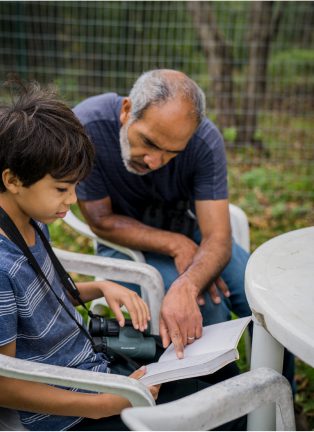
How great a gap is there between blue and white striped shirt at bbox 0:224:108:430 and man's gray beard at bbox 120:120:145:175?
2.23ft

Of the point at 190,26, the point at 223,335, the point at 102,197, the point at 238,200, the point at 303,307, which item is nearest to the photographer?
the point at 303,307

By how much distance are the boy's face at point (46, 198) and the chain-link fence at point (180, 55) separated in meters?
3.60

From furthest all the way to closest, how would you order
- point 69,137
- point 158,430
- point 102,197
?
point 102,197 → point 69,137 → point 158,430

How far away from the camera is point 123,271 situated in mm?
2057

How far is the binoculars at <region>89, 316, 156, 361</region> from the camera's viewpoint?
1765 mm

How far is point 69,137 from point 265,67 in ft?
14.9

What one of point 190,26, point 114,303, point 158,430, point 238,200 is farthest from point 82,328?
point 190,26

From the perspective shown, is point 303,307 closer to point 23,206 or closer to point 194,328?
point 194,328

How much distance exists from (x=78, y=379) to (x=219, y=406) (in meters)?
0.34

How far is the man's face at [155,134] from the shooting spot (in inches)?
80.7

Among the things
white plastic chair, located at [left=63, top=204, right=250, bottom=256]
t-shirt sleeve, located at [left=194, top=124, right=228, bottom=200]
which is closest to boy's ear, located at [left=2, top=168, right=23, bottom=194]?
white plastic chair, located at [left=63, top=204, right=250, bottom=256]

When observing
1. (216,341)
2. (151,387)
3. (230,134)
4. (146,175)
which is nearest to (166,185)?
(146,175)

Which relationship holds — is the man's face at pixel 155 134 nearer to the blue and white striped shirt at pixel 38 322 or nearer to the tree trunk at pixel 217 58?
the blue and white striped shirt at pixel 38 322

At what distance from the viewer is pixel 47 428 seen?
4.98 feet
